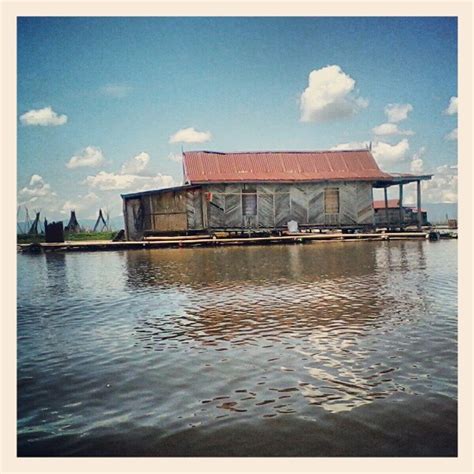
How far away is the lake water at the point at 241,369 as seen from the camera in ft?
13.0

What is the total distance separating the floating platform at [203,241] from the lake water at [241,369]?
35.6ft

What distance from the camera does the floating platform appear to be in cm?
2141

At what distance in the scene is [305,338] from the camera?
6.30 m

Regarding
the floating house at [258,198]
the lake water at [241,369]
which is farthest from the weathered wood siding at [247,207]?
the lake water at [241,369]

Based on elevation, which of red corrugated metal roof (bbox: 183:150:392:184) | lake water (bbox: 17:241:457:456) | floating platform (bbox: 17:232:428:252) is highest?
red corrugated metal roof (bbox: 183:150:392:184)

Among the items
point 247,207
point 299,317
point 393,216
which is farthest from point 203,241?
point 393,216

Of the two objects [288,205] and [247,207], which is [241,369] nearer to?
[247,207]

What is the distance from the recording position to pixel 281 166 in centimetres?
2633

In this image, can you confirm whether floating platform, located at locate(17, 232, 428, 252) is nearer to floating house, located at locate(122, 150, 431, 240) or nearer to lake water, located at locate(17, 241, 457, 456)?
floating house, located at locate(122, 150, 431, 240)

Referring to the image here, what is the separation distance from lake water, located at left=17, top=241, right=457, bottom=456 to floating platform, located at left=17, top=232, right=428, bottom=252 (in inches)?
427

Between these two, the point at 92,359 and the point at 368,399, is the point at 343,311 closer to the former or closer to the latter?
the point at 368,399

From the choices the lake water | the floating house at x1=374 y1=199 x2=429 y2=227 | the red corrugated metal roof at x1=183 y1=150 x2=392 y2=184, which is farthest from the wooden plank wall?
the lake water

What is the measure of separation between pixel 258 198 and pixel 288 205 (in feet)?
5.62

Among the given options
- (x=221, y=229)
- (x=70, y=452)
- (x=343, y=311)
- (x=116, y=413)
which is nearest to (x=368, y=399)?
(x=116, y=413)
